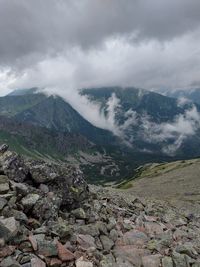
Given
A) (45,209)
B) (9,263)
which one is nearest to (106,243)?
(45,209)

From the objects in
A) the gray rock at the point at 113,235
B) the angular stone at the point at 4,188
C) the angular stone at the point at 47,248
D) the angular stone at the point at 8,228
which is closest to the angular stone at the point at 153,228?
the gray rock at the point at 113,235

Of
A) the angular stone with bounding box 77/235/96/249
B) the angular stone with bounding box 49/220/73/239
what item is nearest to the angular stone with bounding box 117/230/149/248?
the angular stone with bounding box 77/235/96/249

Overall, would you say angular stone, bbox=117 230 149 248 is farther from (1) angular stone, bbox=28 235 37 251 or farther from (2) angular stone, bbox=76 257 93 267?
(1) angular stone, bbox=28 235 37 251

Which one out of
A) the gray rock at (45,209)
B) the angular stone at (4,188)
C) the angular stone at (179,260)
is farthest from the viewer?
the angular stone at (4,188)

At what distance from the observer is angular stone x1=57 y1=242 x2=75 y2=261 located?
2631 cm

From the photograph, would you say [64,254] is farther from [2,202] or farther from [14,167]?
[14,167]

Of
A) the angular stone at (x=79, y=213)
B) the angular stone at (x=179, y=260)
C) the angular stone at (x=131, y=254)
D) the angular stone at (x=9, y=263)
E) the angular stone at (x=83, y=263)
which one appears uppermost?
the angular stone at (x=79, y=213)

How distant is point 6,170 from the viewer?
35.2m

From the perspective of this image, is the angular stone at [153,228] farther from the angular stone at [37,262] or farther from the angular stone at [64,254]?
the angular stone at [37,262]

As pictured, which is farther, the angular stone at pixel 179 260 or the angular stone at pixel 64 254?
the angular stone at pixel 179 260

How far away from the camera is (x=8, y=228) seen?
26.3m

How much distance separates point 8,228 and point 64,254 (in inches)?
166

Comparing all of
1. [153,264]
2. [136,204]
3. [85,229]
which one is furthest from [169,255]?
[136,204]

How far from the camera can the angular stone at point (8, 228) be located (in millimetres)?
25978
